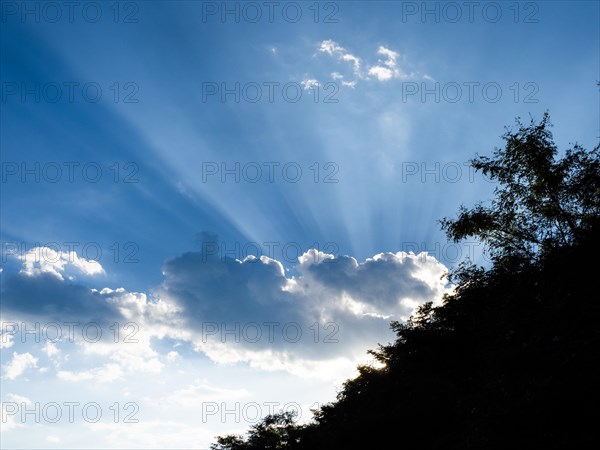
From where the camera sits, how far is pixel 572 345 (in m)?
10.7

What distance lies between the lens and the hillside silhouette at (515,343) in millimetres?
10539

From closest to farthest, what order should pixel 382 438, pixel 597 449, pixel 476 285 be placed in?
pixel 597 449, pixel 476 285, pixel 382 438

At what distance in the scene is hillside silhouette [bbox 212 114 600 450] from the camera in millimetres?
10539

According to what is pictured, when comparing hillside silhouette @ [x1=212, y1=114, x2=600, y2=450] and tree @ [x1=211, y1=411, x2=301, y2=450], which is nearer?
hillside silhouette @ [x1=212, y1=114, x2=600, y2=450]

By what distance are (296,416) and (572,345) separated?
93812 mm

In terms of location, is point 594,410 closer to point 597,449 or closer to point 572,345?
point 597,449

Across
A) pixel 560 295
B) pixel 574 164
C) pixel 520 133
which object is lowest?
pixel 560 295

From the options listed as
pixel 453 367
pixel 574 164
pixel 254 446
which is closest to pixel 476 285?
pixel 574 164

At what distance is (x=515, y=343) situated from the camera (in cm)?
1289

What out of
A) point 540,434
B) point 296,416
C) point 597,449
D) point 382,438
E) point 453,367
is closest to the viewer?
point 597,449

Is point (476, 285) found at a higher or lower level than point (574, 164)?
lower

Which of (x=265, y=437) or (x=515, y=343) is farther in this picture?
(x=265, y=437)

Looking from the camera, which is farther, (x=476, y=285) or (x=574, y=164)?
(x=476, y=285)

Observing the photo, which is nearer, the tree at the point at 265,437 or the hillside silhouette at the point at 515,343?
the hillside silhouette at the point at 515,343
